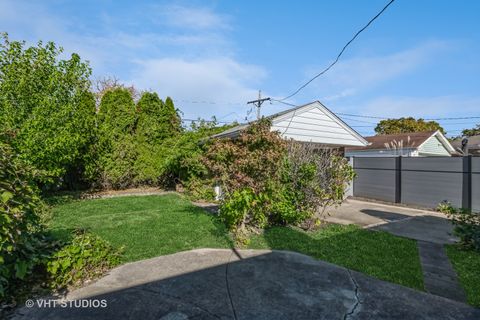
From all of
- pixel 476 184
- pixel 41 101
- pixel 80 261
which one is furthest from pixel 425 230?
pixel 41 101

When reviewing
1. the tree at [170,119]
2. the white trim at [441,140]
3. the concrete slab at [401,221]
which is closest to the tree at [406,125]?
the white trim at [441,140]

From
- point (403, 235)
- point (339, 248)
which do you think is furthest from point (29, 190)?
point (403, 235)

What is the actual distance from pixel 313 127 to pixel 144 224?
6.68 metres

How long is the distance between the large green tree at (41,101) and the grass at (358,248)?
234 inches

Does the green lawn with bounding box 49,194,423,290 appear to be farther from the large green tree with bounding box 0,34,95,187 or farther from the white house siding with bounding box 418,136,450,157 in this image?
the white house siding with bounding box 418,136,450,157

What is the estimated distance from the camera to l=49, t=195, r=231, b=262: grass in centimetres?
487

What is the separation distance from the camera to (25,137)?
271 inches

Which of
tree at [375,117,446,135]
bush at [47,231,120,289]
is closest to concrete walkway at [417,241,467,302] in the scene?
bush at [47,231,120,289]

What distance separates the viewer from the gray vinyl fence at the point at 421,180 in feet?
29.5

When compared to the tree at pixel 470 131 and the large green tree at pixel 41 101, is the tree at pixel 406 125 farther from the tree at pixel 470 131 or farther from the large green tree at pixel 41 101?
the large green tree at pixel 41 101

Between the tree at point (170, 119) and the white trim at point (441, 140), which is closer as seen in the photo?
the tree at point (170, 119)

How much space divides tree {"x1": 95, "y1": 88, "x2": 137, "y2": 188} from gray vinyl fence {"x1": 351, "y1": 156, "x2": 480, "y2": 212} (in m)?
10.4

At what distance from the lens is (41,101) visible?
7.33 meters

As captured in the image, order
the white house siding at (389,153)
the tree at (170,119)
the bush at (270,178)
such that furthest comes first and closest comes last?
1. the white house siding at (389,153)
2. the tree at (170,119)
3. the bush at (270,178)
